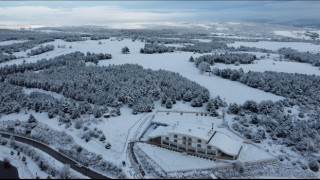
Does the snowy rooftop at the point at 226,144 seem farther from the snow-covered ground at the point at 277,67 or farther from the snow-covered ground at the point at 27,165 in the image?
the snow-covered ground at the point at 277,67

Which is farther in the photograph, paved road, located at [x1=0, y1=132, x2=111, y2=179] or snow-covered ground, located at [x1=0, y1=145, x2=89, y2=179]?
paved road, located at [x1=0, y1=132, x2=111, y2=179]

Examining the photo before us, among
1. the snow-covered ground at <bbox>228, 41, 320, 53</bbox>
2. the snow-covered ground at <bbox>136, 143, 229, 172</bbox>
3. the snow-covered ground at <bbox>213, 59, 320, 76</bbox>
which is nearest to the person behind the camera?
the snow-covered ground at <bbox>136, 143, 229, 172</bbox>

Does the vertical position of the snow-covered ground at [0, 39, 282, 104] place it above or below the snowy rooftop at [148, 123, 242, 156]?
above

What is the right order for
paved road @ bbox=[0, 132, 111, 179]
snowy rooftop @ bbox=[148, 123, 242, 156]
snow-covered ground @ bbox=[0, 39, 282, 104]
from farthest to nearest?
1. snow-covered ground @ bbox=[0, 39, 282, 104]
2. snowy rooftop @ bbox=[148, 123, 242, 156]
3. paved road @ bbox=[0, 132, 111, 179]

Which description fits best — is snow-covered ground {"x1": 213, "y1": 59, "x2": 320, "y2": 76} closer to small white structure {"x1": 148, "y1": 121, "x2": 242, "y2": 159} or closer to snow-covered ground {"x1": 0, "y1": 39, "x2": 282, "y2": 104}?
snow-covered ground {"x1": 0, "y1": 39, "x2": 282, "y2": 104}

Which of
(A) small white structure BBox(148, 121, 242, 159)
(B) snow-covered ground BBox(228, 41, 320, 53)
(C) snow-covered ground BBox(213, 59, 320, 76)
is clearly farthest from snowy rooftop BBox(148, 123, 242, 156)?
(B) snow-covered ground BBox(228, 41, 320, 53)

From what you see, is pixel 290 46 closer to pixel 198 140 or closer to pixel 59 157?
pixel 198 140

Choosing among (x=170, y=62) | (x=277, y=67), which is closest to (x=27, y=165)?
(x=170, y=62)

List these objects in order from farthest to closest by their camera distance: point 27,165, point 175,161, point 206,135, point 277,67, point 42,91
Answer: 1. point 277,67
2. point 42,91
3. point 206,135
4. point 27,165
5. point 175,161
